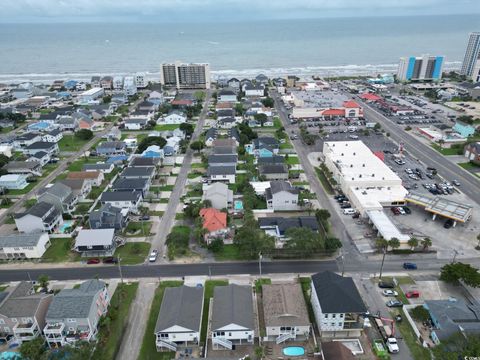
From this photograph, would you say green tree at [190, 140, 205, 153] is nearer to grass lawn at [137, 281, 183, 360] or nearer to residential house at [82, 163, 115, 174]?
residential house at [82, 163, 115, 174]

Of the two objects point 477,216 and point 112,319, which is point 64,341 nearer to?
point 112,319

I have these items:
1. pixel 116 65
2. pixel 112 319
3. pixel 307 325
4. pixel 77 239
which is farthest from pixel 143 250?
pixel 116 65

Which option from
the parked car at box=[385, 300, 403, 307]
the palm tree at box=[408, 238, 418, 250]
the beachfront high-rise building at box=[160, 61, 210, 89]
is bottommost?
the parked car at box=[385, 300, 403, 307]

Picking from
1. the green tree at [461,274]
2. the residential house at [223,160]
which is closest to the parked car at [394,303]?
the green tree at [461,274]

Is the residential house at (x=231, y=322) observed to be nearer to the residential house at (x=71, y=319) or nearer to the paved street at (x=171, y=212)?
the residential house at (x=71, y=319)

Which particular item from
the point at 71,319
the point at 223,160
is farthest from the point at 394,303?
the point at 223,160

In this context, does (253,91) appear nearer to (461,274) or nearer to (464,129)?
(464,129)

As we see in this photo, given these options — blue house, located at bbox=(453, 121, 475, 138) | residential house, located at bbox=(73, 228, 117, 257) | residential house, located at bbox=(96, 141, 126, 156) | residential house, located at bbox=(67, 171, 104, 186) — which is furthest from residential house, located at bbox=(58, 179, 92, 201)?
blue house, located at bbox=(453, 121, 475, 138)
